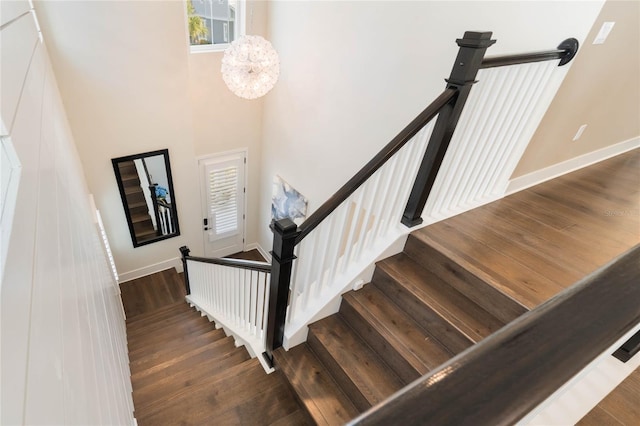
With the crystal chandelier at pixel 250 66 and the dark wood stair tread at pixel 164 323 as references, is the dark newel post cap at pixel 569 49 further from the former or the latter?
the dark wood stair tread at pixel 164 323

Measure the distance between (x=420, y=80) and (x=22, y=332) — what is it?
10.3ft

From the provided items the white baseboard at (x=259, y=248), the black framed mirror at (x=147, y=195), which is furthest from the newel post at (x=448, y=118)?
the white baseboard at (x=259, y=248)

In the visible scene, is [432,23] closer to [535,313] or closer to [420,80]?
[420,80]

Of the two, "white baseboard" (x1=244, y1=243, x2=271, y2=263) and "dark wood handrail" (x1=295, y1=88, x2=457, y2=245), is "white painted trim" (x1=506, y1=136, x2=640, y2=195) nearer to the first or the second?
"dark wood handrail" (x1=295, y1=88, x2=457, y2=245)

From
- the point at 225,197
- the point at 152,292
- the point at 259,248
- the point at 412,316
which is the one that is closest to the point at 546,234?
the point at 412,316

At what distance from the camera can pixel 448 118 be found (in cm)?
188

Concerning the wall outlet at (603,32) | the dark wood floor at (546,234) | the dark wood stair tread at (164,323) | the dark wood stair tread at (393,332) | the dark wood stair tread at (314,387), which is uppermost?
the wall outlet at (603,32)

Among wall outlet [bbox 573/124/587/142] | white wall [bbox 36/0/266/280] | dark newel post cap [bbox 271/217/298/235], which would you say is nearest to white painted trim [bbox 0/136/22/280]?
dark newel post cap [bbox 271/217/298/235]

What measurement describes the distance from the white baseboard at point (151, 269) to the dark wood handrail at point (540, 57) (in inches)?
219

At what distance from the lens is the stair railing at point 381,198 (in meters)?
1.83

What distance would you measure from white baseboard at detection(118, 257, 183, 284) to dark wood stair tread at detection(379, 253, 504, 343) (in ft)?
15.4

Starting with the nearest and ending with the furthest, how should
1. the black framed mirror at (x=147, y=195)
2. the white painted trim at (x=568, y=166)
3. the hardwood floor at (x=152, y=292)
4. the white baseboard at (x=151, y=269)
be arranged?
the white painted trim at (x=568, y=166) → the black framed mirror at (x=147, y=195) → the hardwood floor at (x=152, y=292) → the white baseboard at (x=151, y=269)

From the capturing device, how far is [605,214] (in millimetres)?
2719

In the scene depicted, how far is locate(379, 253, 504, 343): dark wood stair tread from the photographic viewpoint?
6.35 feet
